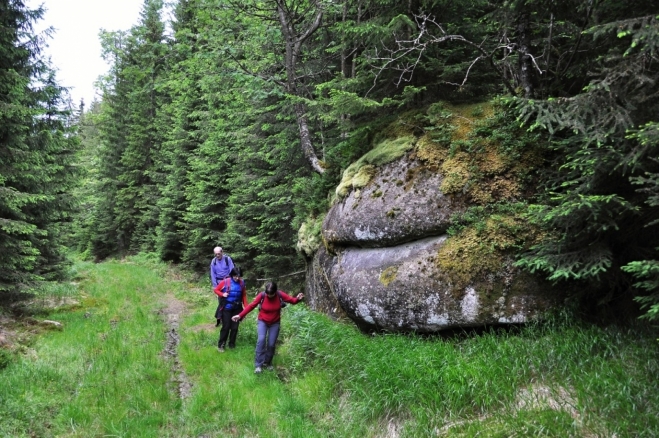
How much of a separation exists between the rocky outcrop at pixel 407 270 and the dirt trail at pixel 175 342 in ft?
10.4

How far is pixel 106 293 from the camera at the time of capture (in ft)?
48.3

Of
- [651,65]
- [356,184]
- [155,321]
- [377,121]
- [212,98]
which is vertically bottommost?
[155,321]

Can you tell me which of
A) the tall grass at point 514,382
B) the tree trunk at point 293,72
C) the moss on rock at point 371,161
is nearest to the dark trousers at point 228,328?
the tall grass at point 514,382

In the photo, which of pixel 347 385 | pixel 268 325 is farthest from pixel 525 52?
pixel 268 325

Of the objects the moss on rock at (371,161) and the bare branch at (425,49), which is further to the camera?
the moss on rock at (371,161)

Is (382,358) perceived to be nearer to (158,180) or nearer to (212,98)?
(212,98)

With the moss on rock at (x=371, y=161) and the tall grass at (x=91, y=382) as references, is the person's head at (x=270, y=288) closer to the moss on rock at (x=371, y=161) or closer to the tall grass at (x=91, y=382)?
the tall grass at (x=91, y=382)

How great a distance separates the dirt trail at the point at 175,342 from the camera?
684cm

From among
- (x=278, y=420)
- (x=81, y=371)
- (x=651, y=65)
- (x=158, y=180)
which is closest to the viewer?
(x=651, y=65)

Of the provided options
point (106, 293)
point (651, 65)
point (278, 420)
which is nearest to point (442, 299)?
point (278, 420)

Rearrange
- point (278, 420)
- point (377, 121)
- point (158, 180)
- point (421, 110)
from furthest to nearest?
point (158, 180) < point (377, 121) < point (421, 110) < point (278, 420)

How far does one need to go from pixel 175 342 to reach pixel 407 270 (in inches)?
254

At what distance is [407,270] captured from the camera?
20.4 feet

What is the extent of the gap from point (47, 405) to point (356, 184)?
20.9 feet
